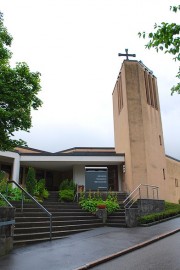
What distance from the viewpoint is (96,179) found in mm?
18875

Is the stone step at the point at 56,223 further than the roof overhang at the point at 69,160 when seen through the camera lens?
No

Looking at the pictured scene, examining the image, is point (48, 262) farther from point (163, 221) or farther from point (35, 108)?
point (163, 221)

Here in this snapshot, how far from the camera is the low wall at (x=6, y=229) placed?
7344mm

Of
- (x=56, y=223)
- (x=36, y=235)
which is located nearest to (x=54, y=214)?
(x=56, y=223)

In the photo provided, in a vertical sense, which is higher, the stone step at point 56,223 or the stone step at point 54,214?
the stone step at point 54,214

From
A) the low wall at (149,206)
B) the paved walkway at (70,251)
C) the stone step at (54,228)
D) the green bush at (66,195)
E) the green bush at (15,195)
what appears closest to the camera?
the paved walkway at (70,251)

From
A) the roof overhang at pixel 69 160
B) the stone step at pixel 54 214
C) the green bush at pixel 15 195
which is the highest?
the roof overhang at pixel 69 160

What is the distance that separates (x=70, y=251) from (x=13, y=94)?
5219 mm

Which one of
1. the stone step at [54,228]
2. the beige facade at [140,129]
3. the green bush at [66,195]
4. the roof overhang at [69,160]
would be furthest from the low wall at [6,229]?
the roof overhang at [69,160]

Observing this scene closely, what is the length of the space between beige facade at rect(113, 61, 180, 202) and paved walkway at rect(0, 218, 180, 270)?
30.7 ft

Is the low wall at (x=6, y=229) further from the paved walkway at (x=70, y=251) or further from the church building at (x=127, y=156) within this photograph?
the church building at (x=127, y=156)

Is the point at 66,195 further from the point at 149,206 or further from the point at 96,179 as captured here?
the point at 149,206

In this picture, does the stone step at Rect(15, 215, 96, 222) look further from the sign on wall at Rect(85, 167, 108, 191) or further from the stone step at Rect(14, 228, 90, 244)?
the sign on wall at Rect(85, 167, 108, 191)

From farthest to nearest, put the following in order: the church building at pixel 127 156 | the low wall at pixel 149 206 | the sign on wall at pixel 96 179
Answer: the church building at pixel 127 156
the sign on wall at pixel 96 179
the low wall at pixel 149 206
